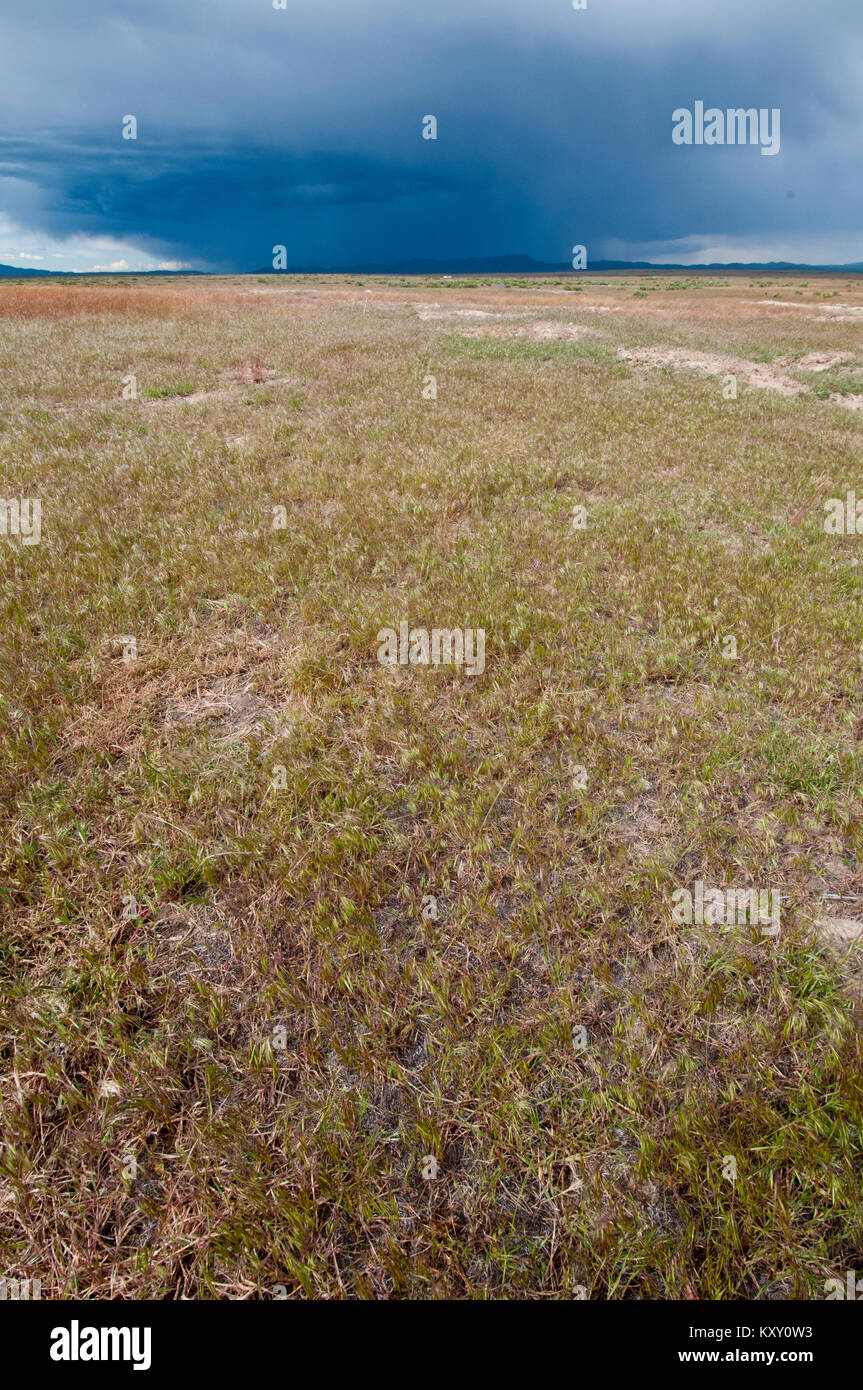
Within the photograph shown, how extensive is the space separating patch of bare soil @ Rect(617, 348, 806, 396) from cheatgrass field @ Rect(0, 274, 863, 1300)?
58.4 ft

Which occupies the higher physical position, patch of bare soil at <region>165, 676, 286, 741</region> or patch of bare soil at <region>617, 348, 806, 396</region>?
patch of bare soil at <region>617, 348, 806, 396</region>

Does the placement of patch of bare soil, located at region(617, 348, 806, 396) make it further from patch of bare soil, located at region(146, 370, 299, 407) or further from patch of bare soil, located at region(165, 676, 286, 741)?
patch of bare soil, located at region(165, 676, 286, 741)

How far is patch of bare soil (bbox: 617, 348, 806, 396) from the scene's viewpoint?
74.8 ft

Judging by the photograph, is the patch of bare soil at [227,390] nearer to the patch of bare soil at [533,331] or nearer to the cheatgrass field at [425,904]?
the cheatgrass field at [425,904]

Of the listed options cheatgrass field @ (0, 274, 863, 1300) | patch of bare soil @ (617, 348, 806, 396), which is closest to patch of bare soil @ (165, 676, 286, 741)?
Result: cheatgrass field @ (0, 274, 863, 1300)

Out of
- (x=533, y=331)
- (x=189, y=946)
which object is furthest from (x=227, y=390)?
(x=533, y=331)

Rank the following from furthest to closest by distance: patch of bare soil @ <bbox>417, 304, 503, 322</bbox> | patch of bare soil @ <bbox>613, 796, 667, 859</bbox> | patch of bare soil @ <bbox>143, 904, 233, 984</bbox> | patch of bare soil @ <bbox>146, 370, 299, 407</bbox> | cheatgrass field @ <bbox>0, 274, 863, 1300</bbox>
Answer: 1. patch of bare soil @ <bbox>417, 304, 503, 322</bbox>
2. patch of bare soil @ <bbox>146, 370, 299, 407</bbox>
3. patch of bare soil @ <bbox>613, 796, 667, 859</bbox>
4. patch of bare soil @ <bbox>143, 904, 233, 984</bbox>
5. cheatgrass field @ <bbox>0, 274, 863, 1300</bbox>

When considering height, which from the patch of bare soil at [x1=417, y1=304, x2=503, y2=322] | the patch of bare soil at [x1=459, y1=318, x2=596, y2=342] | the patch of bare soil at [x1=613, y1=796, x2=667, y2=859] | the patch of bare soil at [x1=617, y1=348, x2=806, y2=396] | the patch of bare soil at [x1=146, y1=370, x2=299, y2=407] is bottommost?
the patch of bare soil at [x1=613, y1=796, x2=667, y2=859]

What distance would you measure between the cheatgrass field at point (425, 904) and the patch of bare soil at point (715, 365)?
17811mm

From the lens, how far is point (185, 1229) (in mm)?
2332

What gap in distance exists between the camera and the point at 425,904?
3609 mm
